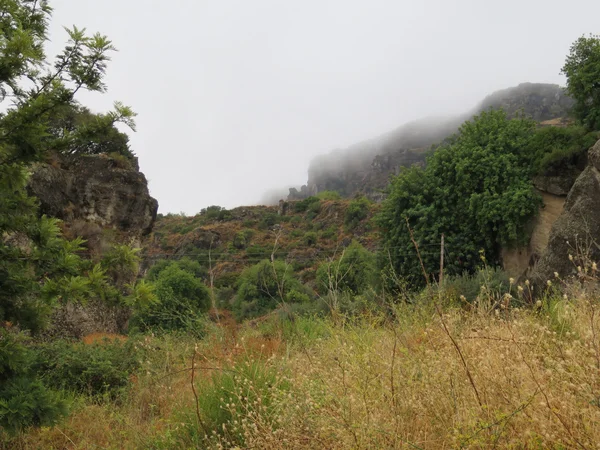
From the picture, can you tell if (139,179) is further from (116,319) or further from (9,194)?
(9,194)

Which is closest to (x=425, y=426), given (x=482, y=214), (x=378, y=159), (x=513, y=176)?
(x=482, y=214)

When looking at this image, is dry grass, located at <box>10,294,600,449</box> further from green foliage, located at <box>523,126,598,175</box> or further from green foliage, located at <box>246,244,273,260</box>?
green foliage, located at <box>246,244,273,260</box>

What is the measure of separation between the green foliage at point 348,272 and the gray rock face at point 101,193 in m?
9.41

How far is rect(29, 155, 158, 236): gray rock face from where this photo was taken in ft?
56.5

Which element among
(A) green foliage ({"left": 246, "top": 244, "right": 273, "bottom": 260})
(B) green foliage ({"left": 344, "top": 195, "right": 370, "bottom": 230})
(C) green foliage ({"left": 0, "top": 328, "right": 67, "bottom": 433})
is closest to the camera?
(C) green foliage ({"left": 0, "top": 328, "right": 67, "bottom": 433})

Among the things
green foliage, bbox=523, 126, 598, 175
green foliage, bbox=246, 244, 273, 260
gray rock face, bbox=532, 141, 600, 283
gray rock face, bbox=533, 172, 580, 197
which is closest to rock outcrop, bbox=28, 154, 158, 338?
gray rock face, bbox=532, 141, 600, 283

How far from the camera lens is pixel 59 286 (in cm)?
343

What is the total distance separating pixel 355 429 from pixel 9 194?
3809 mm

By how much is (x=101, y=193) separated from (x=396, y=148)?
143 meters

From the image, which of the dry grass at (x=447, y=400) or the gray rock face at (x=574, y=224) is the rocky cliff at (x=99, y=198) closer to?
the gray rock face at (x=574, y=224)

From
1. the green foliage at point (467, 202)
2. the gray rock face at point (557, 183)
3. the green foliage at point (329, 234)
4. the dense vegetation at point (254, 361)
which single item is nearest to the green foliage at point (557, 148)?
the gray rock face at point (557, 183)

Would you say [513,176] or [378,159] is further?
[378,159]

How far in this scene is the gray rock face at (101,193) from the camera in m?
17.2

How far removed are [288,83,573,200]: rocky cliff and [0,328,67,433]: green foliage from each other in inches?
3410
